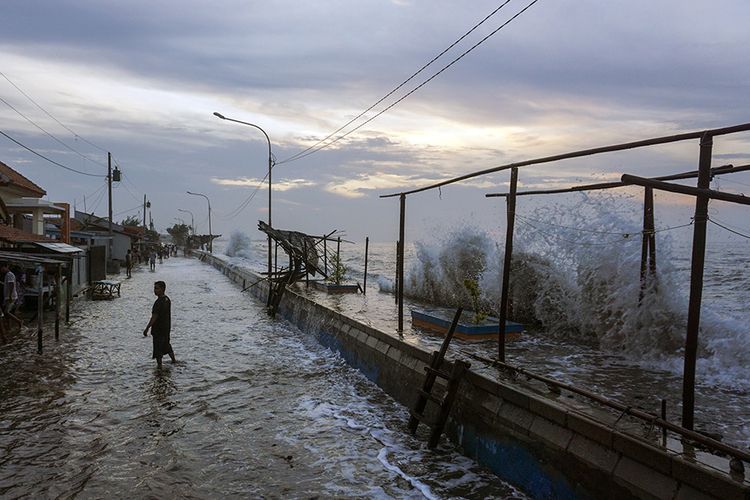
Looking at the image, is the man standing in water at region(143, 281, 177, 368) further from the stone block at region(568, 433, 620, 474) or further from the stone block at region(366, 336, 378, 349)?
the stone block at region(568, 433, 620, 474)

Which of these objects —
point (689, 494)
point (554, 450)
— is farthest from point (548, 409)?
point (689, 494)

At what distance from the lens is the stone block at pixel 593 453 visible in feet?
A: 15.3

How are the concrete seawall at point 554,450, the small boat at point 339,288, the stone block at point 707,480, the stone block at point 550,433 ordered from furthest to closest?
the small boat at point 339,288 < the stone block at point 550,433 < the concrete seawall at point 554,450 < the stone block at point 707,480

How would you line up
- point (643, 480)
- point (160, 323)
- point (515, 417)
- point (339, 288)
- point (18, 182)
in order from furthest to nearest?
point (18, 182) < point (339, 288) < point (160, 323) < point (515, 417) < point (643, 480)

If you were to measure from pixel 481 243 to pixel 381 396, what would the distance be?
35.6ft

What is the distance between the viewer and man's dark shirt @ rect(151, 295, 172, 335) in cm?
1040

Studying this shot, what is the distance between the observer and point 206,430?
7.44 meters

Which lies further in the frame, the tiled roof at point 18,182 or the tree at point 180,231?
the tree at point 180,231

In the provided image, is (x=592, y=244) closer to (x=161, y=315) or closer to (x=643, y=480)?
(x=643, y=480)

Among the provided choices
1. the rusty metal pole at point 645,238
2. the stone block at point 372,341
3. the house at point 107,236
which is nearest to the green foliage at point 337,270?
the stone block at point 372,341

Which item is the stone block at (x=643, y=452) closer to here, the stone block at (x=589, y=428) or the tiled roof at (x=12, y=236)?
the stone block at (x=589, y=428)

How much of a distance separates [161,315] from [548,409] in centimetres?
800

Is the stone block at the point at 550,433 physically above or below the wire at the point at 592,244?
below

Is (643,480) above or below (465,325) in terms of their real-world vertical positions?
below
